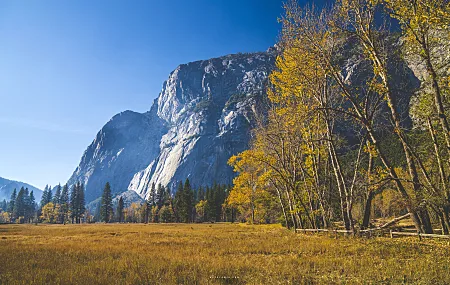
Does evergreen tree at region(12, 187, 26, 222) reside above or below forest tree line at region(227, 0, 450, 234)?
below

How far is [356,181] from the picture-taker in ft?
52.9

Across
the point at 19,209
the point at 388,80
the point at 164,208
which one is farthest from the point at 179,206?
the point at 388,80

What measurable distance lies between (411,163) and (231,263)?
927 cm

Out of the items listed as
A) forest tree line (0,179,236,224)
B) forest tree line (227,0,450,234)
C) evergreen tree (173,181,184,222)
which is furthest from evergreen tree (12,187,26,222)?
forest tree line (227,0,450,234)

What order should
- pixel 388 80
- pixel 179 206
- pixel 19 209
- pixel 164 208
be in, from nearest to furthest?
pixel 388 80
pixel 179 206
pixel 164 208
pixel 19 209

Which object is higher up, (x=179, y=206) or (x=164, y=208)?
(x=179, y=206)

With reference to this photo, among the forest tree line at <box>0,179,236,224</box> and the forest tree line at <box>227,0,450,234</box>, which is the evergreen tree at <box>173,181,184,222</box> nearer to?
the forest tree line at <box>0,179,236,224</box>

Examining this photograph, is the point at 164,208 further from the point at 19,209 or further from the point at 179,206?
the point at 19,209

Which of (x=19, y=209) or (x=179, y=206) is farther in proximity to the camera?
(x=19, y=209)

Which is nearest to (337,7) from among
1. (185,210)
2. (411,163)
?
(411,163)

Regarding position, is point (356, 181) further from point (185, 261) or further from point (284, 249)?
point (185, 261)

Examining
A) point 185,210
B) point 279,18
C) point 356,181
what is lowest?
point 185,210

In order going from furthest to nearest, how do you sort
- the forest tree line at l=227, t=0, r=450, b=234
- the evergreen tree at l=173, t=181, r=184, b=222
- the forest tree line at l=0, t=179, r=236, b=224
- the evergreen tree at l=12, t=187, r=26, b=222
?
the evergreen tree at l=12, t=187, r=26, b=222
the forest tree line at l=0, t=179, r=236, b=224
the evergreen tree at l=173, t=181, r=184, b=222
the forest tree line at l=227, t=0, r=450, b=234

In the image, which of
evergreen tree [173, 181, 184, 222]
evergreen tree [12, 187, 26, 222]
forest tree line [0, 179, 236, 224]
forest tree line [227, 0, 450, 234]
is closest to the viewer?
forest tree line [227, 0, 450, 234]
